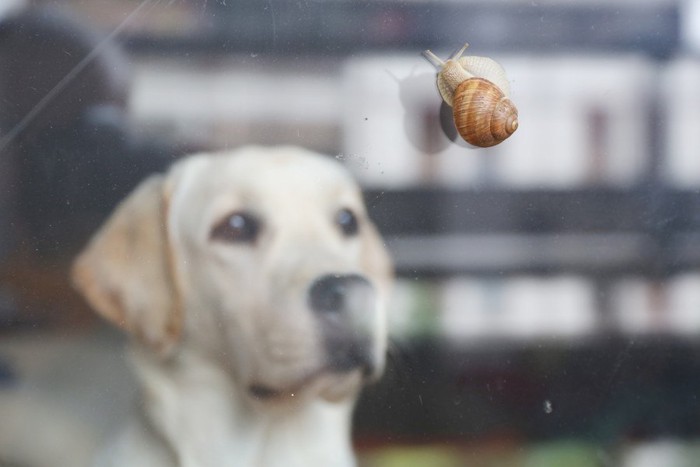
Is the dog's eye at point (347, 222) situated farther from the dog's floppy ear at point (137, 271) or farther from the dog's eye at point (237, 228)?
the dog's floppy ear at point (137, 271)

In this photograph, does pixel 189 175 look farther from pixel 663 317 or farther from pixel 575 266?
pixel 663 317

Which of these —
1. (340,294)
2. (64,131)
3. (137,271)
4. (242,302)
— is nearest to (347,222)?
(340,294)

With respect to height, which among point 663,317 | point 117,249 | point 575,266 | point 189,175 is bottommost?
point 663,317

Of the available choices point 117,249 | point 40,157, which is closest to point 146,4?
point 40,157

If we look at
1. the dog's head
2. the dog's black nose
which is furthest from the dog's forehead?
the dog's black nose

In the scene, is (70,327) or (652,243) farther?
(652,243)

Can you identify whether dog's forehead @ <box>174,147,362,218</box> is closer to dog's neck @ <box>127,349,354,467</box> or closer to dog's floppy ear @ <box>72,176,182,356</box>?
dog's floppy ear @ <box>72,176,182,356</box>

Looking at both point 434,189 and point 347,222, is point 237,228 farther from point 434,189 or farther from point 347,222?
point 434,189

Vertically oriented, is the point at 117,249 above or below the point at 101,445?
above
